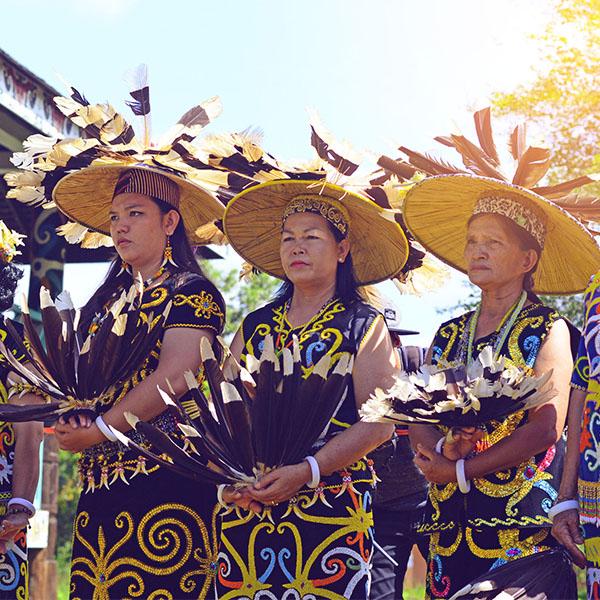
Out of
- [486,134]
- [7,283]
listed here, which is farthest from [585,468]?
[7,283]

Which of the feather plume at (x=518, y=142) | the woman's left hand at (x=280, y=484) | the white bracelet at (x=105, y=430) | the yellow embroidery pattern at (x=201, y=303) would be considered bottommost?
the woman's left hand at (x=280, y=484)

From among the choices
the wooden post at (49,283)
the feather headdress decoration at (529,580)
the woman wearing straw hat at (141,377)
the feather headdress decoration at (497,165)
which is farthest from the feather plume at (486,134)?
the wooden post at (49,283)

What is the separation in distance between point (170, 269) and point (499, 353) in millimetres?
1500

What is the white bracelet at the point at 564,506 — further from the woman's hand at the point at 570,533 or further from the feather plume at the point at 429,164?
the feather plume at the point at 429,164

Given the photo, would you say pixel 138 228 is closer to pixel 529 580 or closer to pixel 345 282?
pixel 345 282

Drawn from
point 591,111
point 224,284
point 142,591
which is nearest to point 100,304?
point 142,591

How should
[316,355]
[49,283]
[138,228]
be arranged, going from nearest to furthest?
[316,355] → [138,228] → [49,283]

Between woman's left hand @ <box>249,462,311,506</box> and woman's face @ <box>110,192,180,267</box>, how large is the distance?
4.43ft

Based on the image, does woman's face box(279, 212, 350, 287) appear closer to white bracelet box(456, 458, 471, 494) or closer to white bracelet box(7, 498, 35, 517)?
white bracelet box(456, 458, 471, 494)

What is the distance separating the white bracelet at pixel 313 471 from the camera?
3840 millimetres

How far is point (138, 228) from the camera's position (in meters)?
4.73

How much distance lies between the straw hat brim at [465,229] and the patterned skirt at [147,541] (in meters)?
1.43

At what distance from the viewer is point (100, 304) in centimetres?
474

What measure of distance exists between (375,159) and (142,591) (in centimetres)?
196
